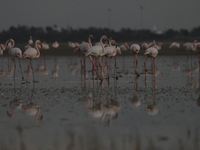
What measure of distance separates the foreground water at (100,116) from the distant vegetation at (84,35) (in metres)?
59.4

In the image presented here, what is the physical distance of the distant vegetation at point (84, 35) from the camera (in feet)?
231

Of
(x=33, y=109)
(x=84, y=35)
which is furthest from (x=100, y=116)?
(x=84, y=35)

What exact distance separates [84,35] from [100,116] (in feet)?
222

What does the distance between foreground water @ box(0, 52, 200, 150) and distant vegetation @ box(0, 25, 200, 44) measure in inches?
2339

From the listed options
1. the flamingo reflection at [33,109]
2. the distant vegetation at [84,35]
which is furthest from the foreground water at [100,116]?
the distant vegetation at [84,35]

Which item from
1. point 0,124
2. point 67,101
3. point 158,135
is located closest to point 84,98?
point 67,101

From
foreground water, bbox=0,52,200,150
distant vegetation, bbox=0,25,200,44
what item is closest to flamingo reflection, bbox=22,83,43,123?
foreground water, bbox=0,52,200,150

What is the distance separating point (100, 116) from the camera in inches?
268

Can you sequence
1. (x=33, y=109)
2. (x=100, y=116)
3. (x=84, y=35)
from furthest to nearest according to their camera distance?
1. (x=84, y=35)
2. (x=33, y=109)
3. (x=100, y=116)

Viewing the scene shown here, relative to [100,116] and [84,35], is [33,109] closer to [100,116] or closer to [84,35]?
[100,116]

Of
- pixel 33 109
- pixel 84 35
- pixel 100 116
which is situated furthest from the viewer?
pixel 84 35

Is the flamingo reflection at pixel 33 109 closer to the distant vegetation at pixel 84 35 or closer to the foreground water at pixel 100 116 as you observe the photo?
the foreground water at pixel 100 116

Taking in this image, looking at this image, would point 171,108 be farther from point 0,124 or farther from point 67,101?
point 0,124

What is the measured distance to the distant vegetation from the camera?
70.4 meters
